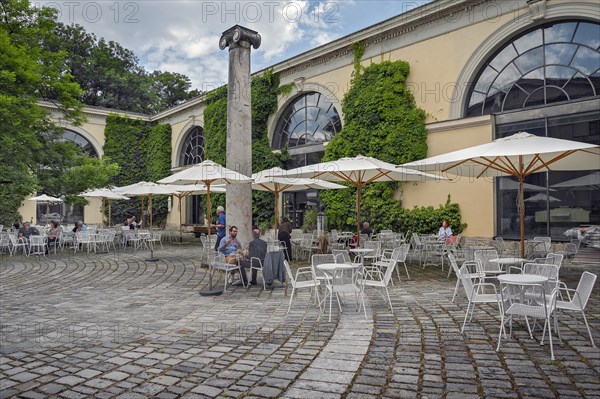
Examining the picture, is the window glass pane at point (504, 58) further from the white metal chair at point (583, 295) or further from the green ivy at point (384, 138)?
the white metal chair at point (583, 295)

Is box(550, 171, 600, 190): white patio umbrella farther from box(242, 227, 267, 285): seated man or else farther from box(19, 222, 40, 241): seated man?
box(19, 222, 40, 241): seated man

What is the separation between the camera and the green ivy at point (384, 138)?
1462cm

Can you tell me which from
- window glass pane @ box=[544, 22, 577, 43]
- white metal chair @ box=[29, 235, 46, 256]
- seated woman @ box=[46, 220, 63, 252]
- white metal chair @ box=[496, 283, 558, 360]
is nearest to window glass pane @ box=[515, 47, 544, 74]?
window glass pane @ box=[544, 22, 577, 43]

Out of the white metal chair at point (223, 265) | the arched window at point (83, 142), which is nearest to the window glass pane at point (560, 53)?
the white metal chair at point (223, 265)

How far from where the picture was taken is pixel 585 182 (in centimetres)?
1147

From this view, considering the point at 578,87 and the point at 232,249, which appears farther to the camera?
the point at 578,87

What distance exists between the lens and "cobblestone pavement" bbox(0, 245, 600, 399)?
3572 millimetres

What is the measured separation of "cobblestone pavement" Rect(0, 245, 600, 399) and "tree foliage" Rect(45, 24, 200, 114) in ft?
116

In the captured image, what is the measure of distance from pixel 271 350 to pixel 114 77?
39.8m

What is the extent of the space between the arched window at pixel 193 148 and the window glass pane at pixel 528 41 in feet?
60.2

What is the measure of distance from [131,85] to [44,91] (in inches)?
1207

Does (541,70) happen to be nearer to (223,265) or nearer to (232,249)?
(232,249)

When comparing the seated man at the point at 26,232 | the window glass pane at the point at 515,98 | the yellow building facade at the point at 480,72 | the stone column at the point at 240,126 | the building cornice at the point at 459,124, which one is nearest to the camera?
the stone column at the point at 240,126

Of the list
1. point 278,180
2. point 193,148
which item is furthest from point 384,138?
point 193,148
